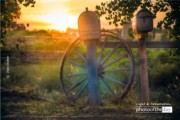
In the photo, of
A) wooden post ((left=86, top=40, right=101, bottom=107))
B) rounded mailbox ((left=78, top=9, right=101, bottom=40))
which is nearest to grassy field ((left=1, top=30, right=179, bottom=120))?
wooden post ((left=86, top=40, right=101, bottom=107))

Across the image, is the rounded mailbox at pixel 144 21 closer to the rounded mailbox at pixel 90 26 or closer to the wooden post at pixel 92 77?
the rounded mailbox at pixel 90 26

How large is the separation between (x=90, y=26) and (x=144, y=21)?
3.48 ft

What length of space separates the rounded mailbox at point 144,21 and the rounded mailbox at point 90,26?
806mm

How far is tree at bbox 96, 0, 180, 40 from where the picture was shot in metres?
6.65

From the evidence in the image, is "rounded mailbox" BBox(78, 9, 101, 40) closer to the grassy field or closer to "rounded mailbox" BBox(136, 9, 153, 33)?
"rounded mailbox" BBox(136, 9, 153, 33)

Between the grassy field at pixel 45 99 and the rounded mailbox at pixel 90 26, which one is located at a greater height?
the rounded mailbox at pixel 90 26

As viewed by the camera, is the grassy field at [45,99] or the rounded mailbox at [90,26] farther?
the rounded mailbox at [90,26]

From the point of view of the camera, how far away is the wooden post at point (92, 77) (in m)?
6.39

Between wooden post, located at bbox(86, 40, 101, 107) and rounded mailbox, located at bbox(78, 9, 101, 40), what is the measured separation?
0.18 m

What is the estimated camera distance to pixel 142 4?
6.72 metres

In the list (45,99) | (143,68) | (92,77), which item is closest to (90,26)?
(92,77)

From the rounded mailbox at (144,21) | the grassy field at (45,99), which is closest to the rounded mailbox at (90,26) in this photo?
the rounded mailbox at (144,21)

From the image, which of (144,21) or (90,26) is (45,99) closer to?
(90,26)

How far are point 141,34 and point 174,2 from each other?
3.41 ft
